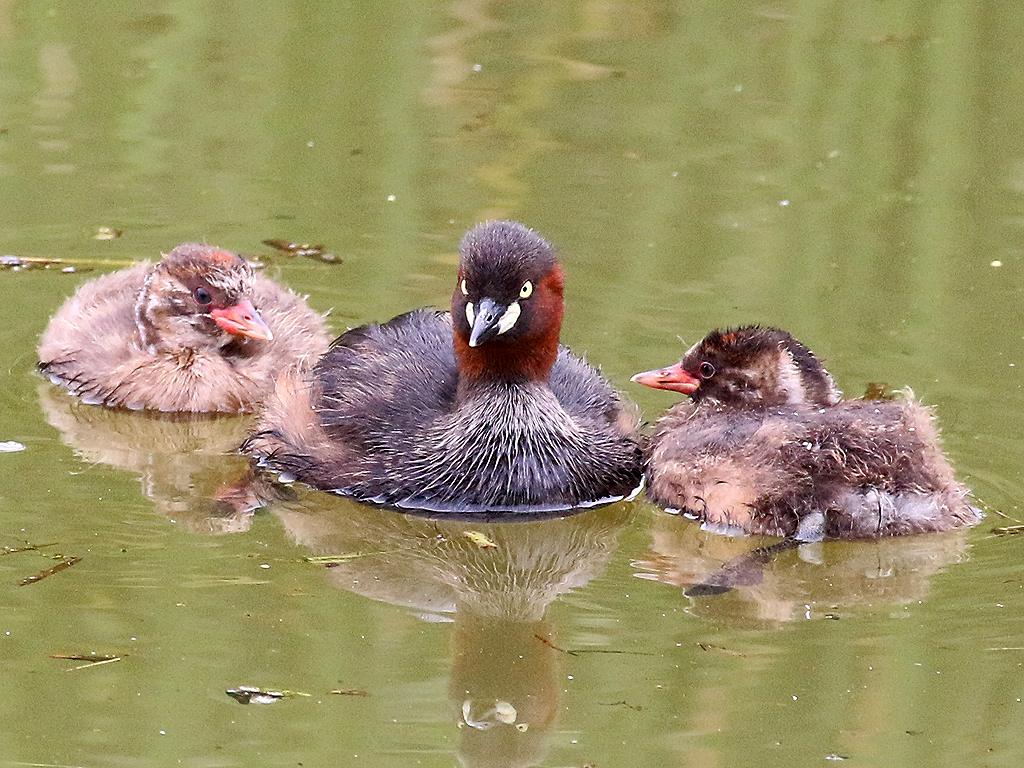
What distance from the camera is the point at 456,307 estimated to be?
8188 millimetres

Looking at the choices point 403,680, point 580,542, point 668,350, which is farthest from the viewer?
point 668,350

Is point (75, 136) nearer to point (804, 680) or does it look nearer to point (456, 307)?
point (456, 307)

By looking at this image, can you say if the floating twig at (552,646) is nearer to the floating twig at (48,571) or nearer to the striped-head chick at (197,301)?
the floating twig at (48,571)

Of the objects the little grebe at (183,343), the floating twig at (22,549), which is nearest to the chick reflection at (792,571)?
the floating twig at (22,549)

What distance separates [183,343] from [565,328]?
1.85 m

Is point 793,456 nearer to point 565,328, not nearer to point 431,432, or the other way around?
point 431,432

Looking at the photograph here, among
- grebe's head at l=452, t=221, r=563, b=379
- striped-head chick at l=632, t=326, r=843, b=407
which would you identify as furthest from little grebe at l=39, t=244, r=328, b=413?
striped-head chick at l=632, t=326, r=843, b=407

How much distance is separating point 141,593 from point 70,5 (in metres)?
8.18

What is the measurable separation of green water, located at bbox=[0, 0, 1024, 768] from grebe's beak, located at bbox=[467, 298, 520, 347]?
794mm

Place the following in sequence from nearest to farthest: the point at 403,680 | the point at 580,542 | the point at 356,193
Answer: the point at 403,680
the point at 580,542
the point at 356,193

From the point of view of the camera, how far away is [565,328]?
9.82 m

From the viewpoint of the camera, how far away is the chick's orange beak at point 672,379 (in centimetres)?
836

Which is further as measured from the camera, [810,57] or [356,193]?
[810,57]

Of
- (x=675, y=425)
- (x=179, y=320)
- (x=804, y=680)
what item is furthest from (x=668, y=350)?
(x=804, y=680)
